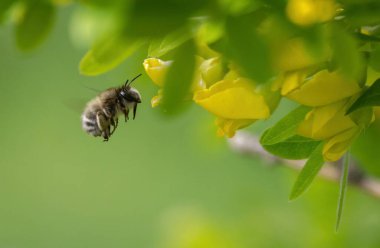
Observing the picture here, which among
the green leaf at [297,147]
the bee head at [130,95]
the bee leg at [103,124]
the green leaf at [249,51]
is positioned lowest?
the bee leg at [103,124]

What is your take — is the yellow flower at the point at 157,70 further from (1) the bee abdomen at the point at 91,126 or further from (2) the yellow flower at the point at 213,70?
(1) the bee abdomen at the point at 91,126

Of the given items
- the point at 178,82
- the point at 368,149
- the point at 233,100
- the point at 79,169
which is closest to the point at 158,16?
the point at 178,82

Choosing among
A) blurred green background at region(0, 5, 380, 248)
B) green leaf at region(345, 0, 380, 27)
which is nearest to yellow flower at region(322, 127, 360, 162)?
green leaf at region(345, 0, 380, 27)

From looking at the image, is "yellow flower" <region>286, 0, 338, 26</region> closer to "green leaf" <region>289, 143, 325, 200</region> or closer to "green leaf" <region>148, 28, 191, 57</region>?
"green leaf" <region>148, 28, 191, 57</region>

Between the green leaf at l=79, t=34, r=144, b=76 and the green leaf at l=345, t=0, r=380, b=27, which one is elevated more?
the green leaf at l=79, t=34, r=144, b=76

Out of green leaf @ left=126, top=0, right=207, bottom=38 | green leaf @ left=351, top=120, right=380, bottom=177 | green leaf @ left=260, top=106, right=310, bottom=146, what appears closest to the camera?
green leaf @ left=126, top=0, right=207, bottom=38

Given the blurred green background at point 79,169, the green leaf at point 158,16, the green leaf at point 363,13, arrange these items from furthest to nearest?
the blurred green background at point 79,169 → the green leaf at point 363,13 → the green leaf at point 158,16

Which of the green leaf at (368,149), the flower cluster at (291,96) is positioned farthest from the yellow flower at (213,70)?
the green leaf at (368,149)
